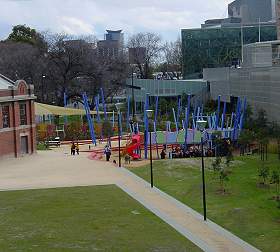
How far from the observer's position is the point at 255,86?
6681 centimetres

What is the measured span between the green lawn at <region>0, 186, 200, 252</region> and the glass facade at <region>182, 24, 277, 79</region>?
244 feet

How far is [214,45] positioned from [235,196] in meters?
77.8

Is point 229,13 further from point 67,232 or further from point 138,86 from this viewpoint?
point 67,232

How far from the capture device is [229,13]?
510 feet

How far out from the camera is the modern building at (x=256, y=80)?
200ft

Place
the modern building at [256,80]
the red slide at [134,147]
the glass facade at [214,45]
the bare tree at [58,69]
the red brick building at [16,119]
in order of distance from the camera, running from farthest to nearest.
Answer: the glass facade at [214,45]
the bare tree at [58,69]
the modern building at [256,80]
the red brick building at [16,119]
the red slide at [134,147]

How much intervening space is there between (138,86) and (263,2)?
46.7m

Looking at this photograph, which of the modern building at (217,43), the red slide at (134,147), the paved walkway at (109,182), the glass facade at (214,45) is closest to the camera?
the paved walkway at (109,182)

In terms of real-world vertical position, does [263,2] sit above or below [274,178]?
above

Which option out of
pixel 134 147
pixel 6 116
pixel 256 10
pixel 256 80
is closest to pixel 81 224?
pixel 134 147

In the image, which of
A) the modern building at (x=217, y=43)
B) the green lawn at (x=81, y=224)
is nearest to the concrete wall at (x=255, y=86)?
the modern building at (x=217, y=43)

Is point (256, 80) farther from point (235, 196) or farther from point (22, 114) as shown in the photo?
point (235, 196)

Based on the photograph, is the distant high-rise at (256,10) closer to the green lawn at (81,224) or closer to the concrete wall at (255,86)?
the concrete wall at (255,86)

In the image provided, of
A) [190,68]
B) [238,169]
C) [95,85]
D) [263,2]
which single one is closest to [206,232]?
[238,169]
